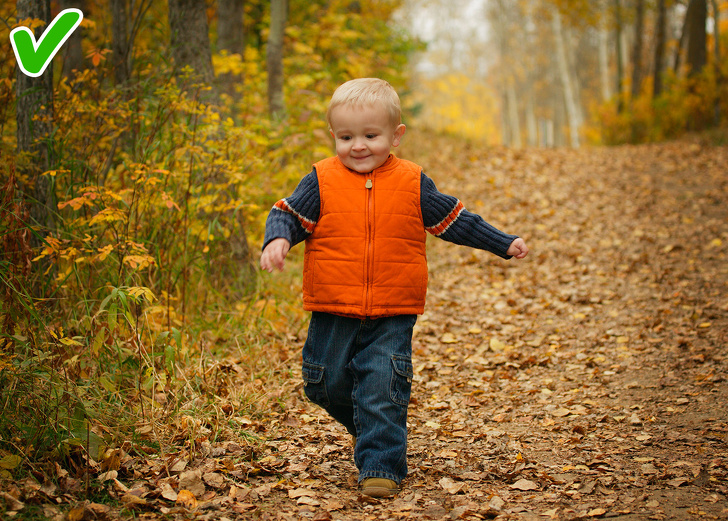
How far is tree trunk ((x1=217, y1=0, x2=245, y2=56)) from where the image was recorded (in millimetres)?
8859

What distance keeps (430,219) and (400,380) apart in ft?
2.49

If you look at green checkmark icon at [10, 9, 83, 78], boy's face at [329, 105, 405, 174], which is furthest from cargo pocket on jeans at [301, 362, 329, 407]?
green checkmark icon at [10, 9, 83, 78]

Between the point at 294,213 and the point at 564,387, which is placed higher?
the point at 294,213

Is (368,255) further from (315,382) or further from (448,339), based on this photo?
(448,339)

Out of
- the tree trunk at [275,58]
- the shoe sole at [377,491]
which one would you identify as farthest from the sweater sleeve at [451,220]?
the tree trunk at [275,58]

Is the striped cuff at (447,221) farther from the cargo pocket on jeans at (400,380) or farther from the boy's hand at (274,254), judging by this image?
the boy's hand at (274,254)

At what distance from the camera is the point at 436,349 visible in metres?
5.03

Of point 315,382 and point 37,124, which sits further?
point 37,124

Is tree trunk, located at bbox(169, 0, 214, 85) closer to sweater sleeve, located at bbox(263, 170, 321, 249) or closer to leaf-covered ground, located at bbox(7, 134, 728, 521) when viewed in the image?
leaf-covered ground, located at bbox(7, 134, 728, 521)

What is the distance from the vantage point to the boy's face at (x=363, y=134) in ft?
8.68

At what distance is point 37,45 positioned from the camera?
11.7 feet

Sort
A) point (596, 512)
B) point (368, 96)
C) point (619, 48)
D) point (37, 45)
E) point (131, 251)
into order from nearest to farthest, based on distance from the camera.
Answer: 1. point (596, 512)
2. point (368, 96)
3. point (131, 251)
4. point (37, 45)
5. point (619, 48)

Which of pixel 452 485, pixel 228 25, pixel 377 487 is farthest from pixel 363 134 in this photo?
pixel 228 25

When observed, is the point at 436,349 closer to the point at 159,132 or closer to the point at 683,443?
the point at 683,443
